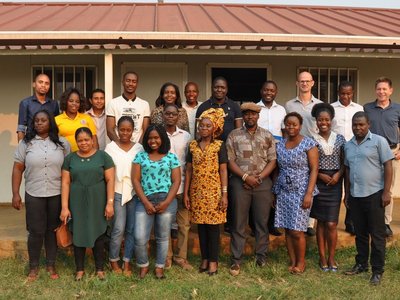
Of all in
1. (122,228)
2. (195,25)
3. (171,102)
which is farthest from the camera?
(195,25)

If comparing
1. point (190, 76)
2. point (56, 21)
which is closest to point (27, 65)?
point (56, 21)

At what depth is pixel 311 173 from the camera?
4289 mm

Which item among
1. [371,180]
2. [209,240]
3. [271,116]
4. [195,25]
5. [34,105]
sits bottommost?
[209,240]

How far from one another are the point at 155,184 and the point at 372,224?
2013 mm

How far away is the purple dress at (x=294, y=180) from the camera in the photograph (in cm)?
429

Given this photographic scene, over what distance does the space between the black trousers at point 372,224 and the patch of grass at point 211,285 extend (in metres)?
0.25

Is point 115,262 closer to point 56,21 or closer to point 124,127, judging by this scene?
point 124,127

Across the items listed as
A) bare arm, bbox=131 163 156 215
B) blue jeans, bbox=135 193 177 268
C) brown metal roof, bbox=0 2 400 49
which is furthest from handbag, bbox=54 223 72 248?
brown metal roof, bbox=0 2 400 49

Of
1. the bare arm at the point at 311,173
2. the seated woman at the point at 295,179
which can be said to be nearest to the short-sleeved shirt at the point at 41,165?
the seated woman at the point at 295,179

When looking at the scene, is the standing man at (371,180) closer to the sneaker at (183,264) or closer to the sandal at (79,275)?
the sneaker at (183,264)

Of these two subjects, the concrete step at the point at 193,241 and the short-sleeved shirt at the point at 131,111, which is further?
the concrete step at the point at 193,241

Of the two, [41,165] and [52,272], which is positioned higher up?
[41,165]

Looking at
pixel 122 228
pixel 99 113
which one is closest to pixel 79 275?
pixel 122 228

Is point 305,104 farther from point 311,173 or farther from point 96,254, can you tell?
point 96,254
